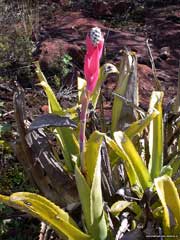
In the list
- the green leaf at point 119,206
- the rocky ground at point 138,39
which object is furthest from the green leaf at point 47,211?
the rocky ground at point 138,39

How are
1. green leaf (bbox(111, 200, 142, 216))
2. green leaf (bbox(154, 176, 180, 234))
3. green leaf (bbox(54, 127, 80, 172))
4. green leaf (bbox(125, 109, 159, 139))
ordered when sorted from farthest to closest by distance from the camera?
1. green leaf (bbox(54, 127, 80, 172))
2. green leaf (bbox(125, 109, 159, 139))
3. green leaf (bbox(111, 200, 142, 216))
4. green leaf (bbox(154, 176, 180, 234))

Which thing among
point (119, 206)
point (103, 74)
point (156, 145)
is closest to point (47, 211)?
point (119, 206)

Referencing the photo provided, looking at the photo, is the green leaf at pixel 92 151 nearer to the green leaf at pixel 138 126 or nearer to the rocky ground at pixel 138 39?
the green leaf at pixel 138 126

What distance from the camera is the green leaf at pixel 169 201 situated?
6.54 feet

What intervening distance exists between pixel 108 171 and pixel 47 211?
0.41 m

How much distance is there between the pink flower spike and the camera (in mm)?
1681

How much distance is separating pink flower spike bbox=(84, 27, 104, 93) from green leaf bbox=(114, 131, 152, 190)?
36cm

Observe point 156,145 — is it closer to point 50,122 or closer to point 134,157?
point 134,157

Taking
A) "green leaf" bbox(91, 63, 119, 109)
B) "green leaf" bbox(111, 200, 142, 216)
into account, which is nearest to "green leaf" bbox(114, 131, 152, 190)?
Result: "green leaf" bbox(111, 200, 142, 216)

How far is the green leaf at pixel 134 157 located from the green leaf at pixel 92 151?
0.45 ft

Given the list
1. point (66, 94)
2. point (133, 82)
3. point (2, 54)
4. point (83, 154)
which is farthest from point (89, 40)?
point (2, 54)

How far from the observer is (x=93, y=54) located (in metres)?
1.78

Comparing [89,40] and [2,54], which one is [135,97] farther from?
[2,54]

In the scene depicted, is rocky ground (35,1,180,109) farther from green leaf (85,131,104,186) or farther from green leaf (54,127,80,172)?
green leaf (85,131,104,186)
